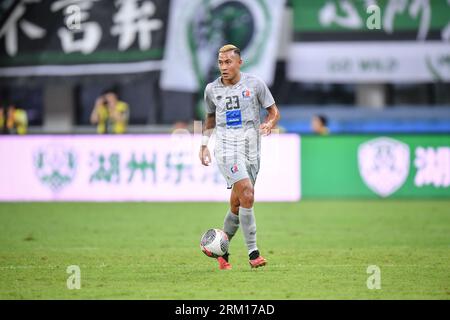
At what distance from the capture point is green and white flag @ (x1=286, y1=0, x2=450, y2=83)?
1161 inches

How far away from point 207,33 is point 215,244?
60.5ft

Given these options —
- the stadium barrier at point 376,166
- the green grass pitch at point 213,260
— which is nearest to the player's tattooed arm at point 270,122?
the green grass pitch at point 213,260

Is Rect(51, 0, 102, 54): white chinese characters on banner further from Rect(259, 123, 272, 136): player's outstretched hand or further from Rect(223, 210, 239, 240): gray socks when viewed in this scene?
Rect(259, 123, 272, 136): player's outstretched hand

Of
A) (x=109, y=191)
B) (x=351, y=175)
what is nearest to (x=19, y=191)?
(x=109, y=191)

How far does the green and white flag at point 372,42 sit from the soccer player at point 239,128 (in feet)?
59.2

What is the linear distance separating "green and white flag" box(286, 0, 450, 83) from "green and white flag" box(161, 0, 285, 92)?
1.13 m

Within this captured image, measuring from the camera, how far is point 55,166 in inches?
874

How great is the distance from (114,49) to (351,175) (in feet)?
30.4

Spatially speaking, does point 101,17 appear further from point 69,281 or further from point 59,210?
point 69,281

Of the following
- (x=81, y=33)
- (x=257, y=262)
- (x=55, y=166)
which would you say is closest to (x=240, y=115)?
(x=257, y=262)

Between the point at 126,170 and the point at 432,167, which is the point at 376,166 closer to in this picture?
the point at 432,167

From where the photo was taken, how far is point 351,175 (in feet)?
73.5

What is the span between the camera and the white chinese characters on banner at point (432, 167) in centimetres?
2200
